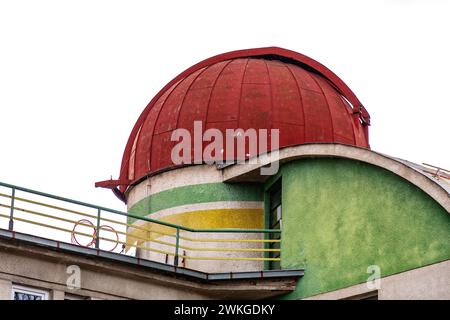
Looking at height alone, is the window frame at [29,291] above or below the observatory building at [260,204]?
below

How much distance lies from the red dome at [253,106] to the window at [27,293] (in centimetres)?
695

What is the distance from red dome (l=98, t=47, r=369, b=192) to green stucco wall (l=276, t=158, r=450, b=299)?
2.87 meters

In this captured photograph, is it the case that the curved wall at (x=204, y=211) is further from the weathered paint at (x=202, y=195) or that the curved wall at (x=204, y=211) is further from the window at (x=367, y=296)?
the window at (x=367, y=296)

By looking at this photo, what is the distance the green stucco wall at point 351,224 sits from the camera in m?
22.7

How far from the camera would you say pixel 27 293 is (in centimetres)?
2311

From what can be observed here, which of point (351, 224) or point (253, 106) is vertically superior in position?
point (253, 106)

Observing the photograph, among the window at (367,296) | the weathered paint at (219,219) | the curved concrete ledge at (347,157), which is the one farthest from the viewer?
the weathered paint at (219,219)

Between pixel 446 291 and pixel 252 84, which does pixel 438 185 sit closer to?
pixel 446 291

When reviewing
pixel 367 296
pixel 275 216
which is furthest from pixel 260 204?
pixel 367 296

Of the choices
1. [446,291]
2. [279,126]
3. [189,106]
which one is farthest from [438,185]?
[189,106]

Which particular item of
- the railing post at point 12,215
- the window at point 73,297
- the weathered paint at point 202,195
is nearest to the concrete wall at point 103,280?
the window at point 73,297

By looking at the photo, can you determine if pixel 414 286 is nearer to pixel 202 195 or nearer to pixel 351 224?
pixel 351 224

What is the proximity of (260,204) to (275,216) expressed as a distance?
735mm
